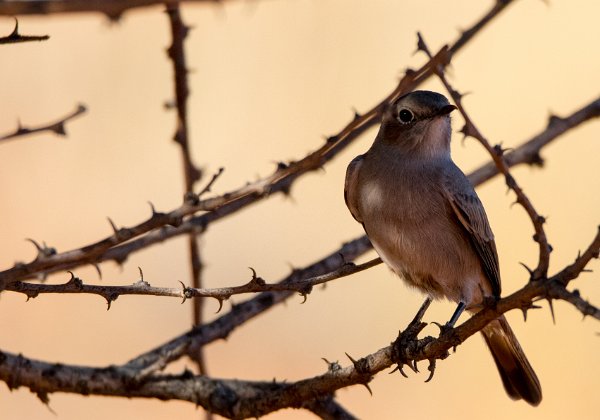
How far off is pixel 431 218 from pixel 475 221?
19cm

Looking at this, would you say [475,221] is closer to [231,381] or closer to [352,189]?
[352,189]

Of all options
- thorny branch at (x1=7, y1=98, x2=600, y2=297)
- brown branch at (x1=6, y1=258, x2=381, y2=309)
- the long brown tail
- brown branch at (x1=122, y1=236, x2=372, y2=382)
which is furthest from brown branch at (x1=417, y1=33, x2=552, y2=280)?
the long brown tail

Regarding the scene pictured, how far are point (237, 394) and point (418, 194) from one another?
4.06 feet

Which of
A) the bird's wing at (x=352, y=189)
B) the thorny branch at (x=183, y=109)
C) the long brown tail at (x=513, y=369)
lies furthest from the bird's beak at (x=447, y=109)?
the thorny branch at (x=183, y=109)

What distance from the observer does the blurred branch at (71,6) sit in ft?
4.58

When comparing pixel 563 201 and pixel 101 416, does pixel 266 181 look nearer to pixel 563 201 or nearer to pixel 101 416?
pixel 101 416

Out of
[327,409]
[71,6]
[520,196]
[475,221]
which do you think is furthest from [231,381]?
[71,6]

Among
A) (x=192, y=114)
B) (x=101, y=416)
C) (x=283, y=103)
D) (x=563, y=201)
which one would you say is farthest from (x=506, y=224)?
(x=101, y=416)

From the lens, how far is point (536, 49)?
24.5ft

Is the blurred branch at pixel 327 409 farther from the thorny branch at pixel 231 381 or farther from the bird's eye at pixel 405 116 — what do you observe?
the bird's eye at pixel 405 116

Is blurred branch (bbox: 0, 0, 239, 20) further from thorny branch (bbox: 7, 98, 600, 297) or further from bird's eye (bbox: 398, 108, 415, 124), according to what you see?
bird's eye (bbox: 398, 108, 415, 124)

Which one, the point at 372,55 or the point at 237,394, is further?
the point at 372,55

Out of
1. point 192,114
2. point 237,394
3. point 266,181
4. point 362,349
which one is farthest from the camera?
point 192,114

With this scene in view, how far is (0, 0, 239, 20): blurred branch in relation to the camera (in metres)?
1.40
